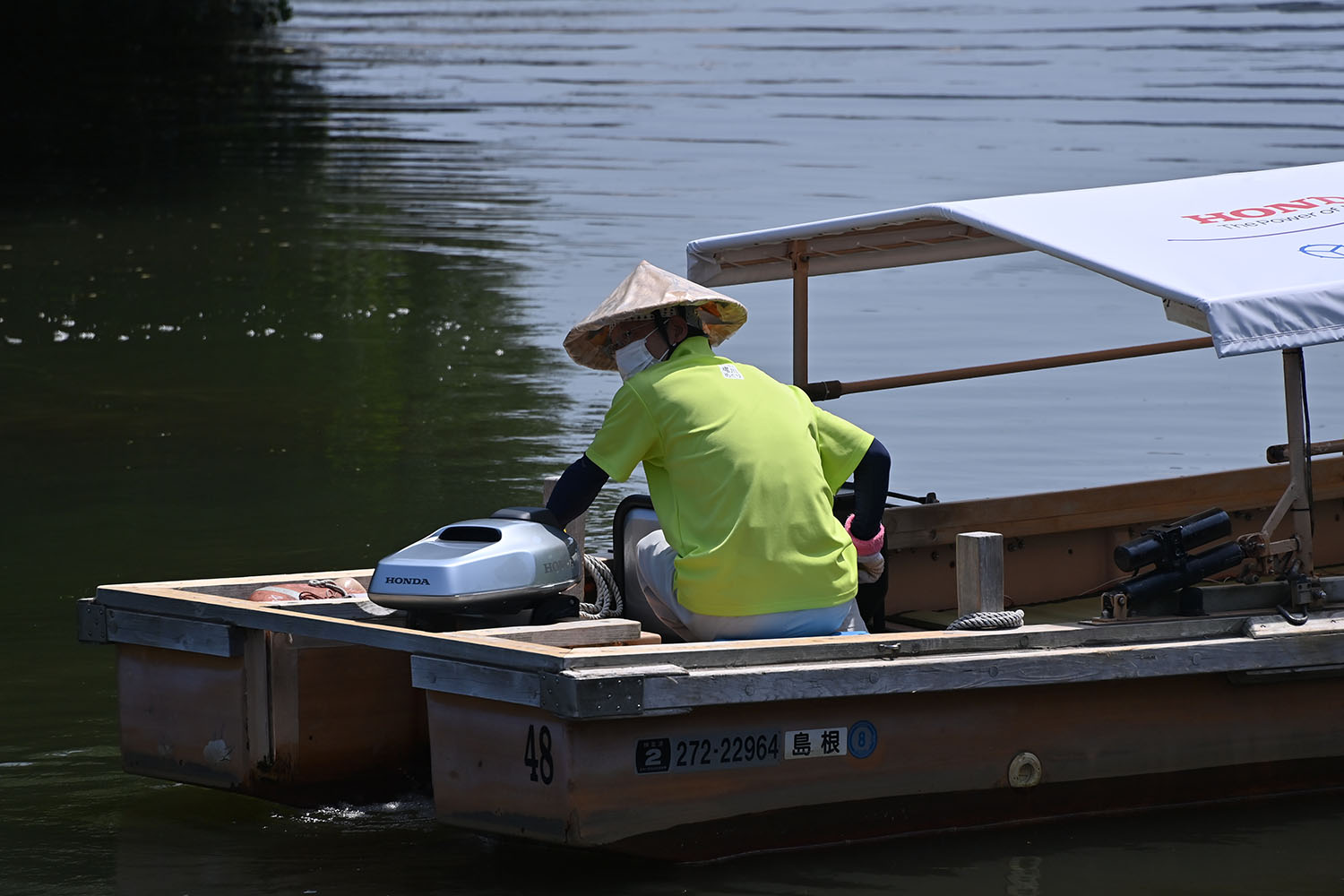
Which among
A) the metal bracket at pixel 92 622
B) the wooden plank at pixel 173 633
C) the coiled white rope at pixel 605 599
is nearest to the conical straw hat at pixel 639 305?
the coiled white rope at pixel 605 599

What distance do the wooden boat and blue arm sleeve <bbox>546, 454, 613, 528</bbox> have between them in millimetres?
373

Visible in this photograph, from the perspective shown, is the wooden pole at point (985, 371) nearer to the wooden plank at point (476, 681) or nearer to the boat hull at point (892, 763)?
the boat hull at point (892, 763)

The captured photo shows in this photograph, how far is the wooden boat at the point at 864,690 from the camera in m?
6.05

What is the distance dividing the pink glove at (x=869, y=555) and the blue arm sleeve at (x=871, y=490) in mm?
28

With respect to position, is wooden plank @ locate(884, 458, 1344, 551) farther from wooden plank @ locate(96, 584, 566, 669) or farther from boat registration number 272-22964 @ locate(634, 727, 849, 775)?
wooden plank @ locate(96, 584, 566, 669)

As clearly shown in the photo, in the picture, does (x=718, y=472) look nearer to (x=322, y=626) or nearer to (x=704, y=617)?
(x=704, y=617)

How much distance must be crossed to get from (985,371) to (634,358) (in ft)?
6.89

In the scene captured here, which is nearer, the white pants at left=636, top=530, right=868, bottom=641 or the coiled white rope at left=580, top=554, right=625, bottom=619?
the white pants at left=636, top=530, right=868, bottom=641

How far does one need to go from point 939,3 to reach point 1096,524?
146 ft

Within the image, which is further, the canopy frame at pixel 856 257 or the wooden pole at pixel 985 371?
the wooden pole at pixel 985 371

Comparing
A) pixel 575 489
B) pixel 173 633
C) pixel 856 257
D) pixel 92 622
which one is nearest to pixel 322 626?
pixel 173 633

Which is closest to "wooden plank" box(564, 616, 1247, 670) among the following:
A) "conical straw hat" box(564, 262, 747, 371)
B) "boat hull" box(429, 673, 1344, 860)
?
"boat hull" box(429, 673, 1344, 860)

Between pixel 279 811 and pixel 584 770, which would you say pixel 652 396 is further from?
pixel 279 811

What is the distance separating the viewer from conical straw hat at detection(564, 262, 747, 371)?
21.6 feet
